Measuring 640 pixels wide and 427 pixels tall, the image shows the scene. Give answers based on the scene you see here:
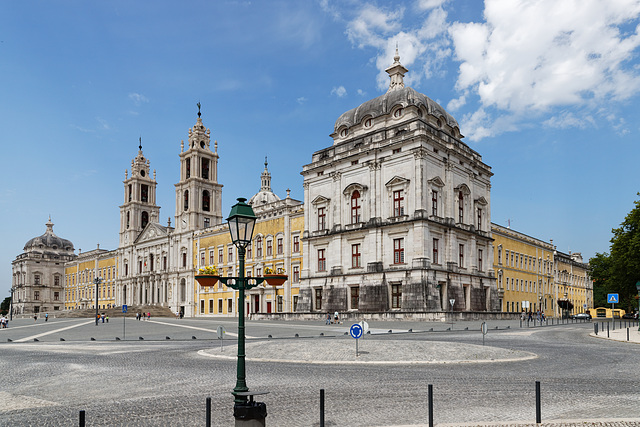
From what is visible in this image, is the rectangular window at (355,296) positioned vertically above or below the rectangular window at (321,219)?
below

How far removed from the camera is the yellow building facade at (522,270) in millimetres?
68938

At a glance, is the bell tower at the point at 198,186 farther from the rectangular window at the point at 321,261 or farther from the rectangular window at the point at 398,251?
the rectangular window at the point at 398,251

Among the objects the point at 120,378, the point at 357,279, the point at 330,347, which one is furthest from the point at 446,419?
the point at 357,279

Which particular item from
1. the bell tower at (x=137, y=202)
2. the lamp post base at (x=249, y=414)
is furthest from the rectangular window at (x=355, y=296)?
the bell tower at (x=137, y=202)

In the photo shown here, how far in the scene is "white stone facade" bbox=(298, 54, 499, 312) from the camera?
2015 inches

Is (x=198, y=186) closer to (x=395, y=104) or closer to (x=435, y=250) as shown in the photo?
(x=395, y=104)

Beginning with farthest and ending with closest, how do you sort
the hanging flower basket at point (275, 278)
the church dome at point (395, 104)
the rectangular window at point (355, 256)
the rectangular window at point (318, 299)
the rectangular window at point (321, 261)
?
the rectangular window at point (321, 261) < the rectangular window at point (318, 299) < the church dome at point (395, 104) < the rectangular window at point (355, 256) < the hanging flower basket at point (275, 278)

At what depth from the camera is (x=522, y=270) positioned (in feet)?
247

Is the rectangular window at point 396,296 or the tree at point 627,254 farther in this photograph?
the tree at point 627,254

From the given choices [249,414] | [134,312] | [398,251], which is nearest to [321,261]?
[398,251]

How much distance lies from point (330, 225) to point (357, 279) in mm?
7128

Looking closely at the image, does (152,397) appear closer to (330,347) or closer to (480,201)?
(330,347)

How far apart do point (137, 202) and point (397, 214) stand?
6754cm

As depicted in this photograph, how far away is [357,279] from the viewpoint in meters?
55.2
